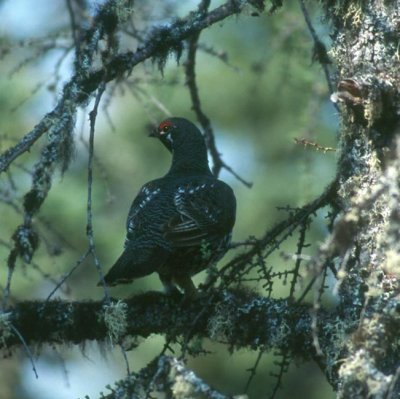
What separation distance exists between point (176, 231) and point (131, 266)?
0.36 m

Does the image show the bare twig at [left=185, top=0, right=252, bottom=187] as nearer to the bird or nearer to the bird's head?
the bird

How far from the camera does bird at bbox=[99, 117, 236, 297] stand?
474 centimetres

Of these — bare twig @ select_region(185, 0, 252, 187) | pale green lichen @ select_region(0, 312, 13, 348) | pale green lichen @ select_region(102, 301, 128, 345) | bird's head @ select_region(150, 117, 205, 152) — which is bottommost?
pale green lichen @ select_region(0, 312, 13, 348)

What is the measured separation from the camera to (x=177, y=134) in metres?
6.12

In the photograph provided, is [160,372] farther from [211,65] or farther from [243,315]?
[211,65]

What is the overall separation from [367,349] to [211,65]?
9.12m

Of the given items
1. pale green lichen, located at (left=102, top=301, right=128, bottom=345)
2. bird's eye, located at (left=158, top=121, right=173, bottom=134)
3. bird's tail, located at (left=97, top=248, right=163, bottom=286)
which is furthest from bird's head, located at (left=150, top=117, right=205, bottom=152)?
pale green lichen, located at (left=102, top=301, right=128, bottom=345)

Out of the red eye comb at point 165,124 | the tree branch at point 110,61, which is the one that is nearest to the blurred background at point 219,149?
the red eye comb at point 165,124

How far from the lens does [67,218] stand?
357 inches

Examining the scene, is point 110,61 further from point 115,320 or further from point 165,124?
point 165,124

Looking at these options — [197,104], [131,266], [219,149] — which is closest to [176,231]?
[131,266]

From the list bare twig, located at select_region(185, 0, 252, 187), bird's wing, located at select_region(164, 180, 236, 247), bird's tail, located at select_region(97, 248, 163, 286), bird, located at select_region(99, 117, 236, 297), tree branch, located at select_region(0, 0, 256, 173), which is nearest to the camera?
tree branch, located at select_region(0, 0, 256, 173)

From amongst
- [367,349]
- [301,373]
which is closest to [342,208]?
[367,349]

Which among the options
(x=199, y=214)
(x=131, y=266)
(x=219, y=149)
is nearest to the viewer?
(x=131, y=266)
